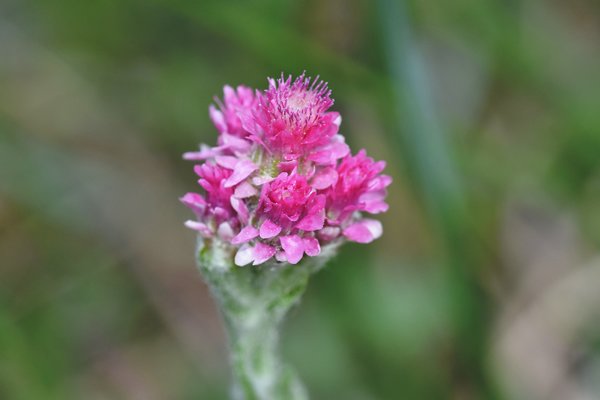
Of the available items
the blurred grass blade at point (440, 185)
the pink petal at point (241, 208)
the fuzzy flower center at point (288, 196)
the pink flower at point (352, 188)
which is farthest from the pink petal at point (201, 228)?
the blurred grass blade at point (440, 185)

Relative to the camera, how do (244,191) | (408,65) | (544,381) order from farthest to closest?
(544,381) < (408,65) < (244,191)

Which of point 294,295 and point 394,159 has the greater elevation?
point 394,159

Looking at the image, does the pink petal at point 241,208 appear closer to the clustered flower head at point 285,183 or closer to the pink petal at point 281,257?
the clustered flower head at point 285,183

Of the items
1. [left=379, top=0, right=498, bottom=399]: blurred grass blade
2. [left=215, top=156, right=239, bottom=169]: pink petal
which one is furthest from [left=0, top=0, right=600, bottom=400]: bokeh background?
[left=215, top=156, right=239, bottom=169]: pink petal

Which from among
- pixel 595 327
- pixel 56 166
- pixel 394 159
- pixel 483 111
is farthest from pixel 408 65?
pixel 56 166

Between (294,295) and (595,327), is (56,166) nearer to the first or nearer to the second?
(294,295)

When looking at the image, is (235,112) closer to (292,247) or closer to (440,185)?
(292,247)
